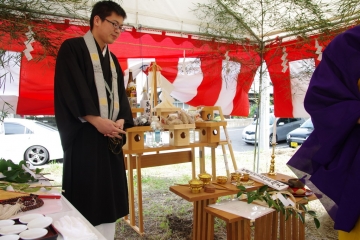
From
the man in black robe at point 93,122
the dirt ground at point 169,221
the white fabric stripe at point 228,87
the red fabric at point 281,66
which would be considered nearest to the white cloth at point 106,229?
the man in black robe at point 93,122

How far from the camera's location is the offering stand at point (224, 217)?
1685mm

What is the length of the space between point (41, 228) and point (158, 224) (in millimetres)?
2337

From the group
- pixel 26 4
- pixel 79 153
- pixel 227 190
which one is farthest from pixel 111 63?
pixel 227 190

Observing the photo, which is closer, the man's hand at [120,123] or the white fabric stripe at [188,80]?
the man's hand at [120,123]

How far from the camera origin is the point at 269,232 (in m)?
1.88

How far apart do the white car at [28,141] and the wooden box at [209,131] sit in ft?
11.9

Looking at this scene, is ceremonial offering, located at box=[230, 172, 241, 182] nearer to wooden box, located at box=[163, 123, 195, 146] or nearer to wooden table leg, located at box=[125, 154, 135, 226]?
wooden box, located at box=[163, 123, 195, 146]

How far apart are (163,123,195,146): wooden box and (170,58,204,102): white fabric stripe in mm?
957

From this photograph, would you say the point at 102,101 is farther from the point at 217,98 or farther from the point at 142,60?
the point at 217,98

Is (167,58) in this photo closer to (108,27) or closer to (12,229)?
(108,27)

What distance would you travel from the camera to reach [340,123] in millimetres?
1107

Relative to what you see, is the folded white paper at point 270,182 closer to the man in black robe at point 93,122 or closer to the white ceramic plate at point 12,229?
the man in black robe at point 93,122

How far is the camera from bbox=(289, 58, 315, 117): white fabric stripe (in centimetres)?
330

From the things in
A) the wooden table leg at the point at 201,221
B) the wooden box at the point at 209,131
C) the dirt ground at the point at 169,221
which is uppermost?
the wooden box at the point at 209,131
